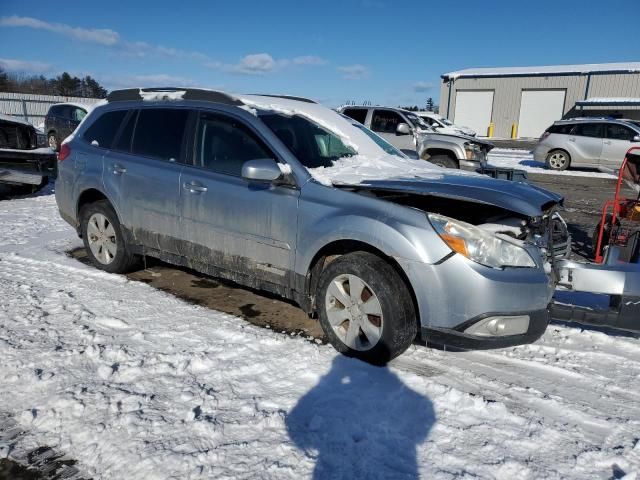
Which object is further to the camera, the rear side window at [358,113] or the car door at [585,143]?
the car door at [585,143]

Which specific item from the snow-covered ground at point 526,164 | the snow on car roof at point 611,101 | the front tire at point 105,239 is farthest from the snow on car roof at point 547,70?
the front tire at point 105,239

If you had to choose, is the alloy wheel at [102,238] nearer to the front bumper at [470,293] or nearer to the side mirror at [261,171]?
the side mirror at [261,171]

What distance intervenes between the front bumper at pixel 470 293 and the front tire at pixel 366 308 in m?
0.12

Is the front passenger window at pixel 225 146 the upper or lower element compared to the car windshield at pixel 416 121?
lower

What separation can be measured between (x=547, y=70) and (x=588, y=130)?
2446cm

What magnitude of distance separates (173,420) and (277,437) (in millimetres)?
584

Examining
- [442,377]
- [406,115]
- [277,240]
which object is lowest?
[442,377]

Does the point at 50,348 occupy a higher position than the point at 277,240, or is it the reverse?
the point at 277,240

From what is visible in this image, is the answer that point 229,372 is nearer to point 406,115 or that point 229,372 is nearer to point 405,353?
point 405,353

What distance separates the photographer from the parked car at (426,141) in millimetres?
11578

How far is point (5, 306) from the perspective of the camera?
4168 mm

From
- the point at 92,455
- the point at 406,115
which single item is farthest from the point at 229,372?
the point at 406,115

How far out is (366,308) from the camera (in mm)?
3303

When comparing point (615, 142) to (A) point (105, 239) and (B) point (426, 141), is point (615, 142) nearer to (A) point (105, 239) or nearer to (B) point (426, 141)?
(B) point (426, 141)
